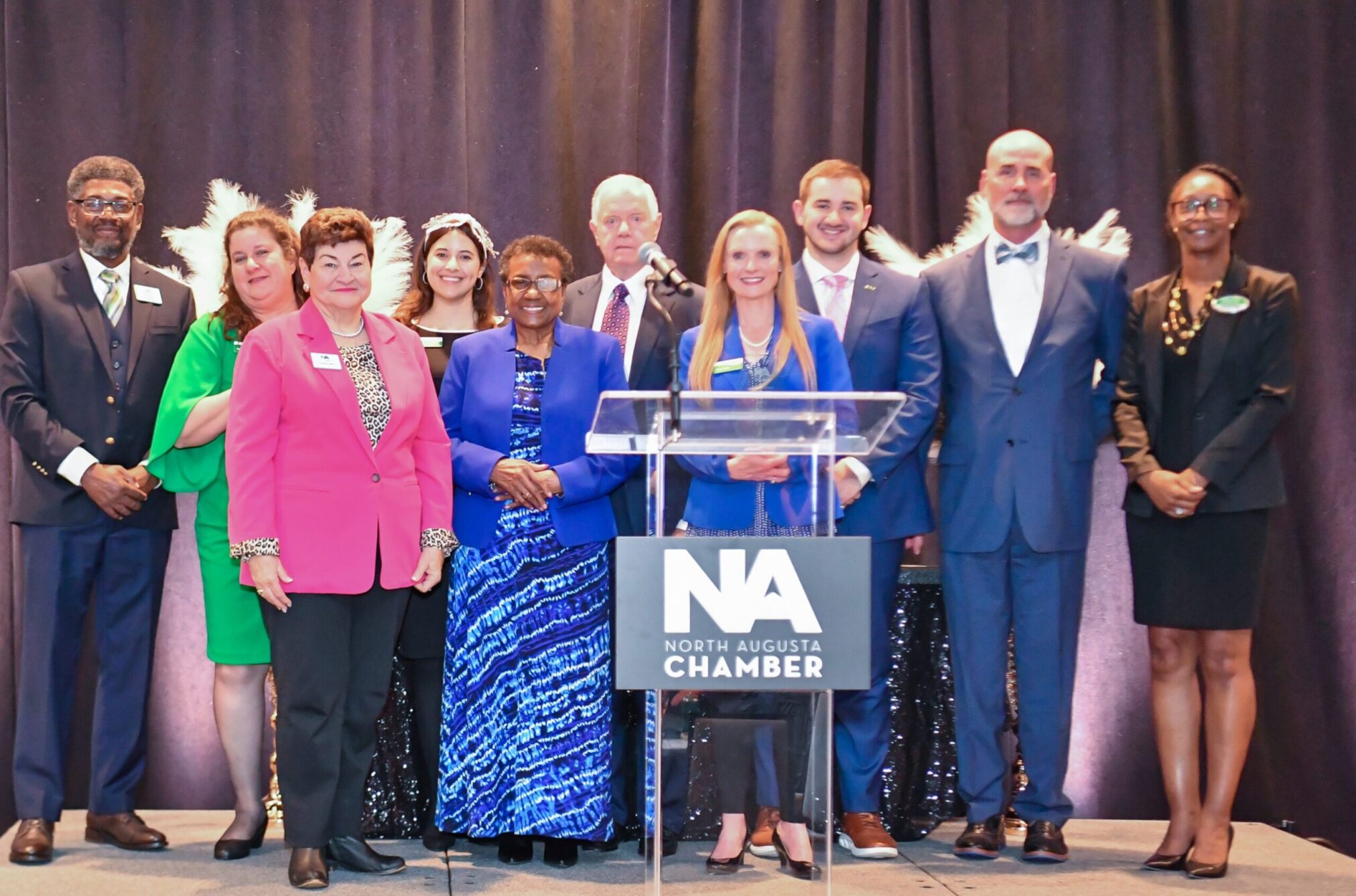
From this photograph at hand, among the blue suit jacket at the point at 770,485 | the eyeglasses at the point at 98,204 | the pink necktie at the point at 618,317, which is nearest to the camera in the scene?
the blue suit jacket at the point at 770,485

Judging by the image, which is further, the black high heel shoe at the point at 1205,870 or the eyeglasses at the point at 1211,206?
the eyeglasses at the point at 1211,206

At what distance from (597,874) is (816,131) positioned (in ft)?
9.67

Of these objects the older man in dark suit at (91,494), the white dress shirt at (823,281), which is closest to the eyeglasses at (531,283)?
the white dress shirt at (823,281)

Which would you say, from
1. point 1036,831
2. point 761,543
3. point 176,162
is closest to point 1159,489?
point 1036,831

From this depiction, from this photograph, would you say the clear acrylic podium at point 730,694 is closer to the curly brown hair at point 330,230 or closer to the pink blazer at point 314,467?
the pink blazer at point 314,467

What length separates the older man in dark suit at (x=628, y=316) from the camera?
4266mm

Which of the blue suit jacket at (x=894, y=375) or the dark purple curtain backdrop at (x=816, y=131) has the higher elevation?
the dark purple curtain backdrop at (x=816, y=131)

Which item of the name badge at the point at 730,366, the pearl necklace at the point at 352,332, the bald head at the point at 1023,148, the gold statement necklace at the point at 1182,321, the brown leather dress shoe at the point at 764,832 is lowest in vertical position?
the brown leather dress shoe at the point at 764,832

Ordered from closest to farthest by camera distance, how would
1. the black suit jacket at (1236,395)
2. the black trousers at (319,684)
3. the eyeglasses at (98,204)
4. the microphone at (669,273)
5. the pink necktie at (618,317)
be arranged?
1. the microphone at (669,273)
2. the black trousers at (319,684)
3. the black suit jacket at (1236,395)
4. the eyeglasses at (98,204)
5. the pink necktie at (618,317)

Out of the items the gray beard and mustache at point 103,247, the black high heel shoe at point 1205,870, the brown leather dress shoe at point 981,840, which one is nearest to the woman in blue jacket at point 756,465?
the brown leather dress shoe at point 981,840

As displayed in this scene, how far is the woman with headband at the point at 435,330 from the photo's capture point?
13.9ft

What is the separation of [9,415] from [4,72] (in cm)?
176

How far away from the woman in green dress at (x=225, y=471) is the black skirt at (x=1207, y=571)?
267 cm

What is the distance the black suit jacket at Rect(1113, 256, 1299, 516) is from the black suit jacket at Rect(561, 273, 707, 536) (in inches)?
54.9
